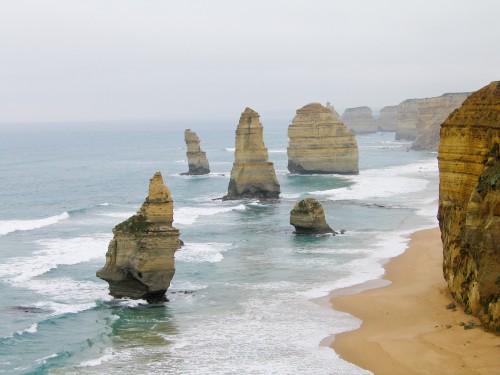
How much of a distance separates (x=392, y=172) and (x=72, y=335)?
71.0 meters

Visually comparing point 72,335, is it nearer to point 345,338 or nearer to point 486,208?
point 345,338

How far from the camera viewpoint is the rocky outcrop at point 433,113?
125375 millimetres

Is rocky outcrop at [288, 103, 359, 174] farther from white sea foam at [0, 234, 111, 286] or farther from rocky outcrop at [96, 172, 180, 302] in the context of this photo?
rocky outcrop at [96, 172, 180, 302]

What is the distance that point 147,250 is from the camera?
105 ft

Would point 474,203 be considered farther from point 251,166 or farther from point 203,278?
point 251,166

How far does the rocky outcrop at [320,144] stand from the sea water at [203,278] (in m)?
7.07

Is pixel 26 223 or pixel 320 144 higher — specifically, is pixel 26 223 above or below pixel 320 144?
below

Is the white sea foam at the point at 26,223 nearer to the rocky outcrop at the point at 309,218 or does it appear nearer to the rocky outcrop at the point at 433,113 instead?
the rocky outcrop at the point at 309,218

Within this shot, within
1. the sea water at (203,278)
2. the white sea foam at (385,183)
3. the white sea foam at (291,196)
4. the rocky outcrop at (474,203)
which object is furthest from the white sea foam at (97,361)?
the white sea foam at (385,183)

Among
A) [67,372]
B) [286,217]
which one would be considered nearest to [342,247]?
[286,217]

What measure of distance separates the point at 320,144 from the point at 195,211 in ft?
95.5

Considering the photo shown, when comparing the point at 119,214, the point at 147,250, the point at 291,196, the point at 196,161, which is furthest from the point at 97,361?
the point at 196,161

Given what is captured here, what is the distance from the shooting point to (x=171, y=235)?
1276 inches

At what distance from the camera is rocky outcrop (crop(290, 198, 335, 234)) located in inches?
1948
